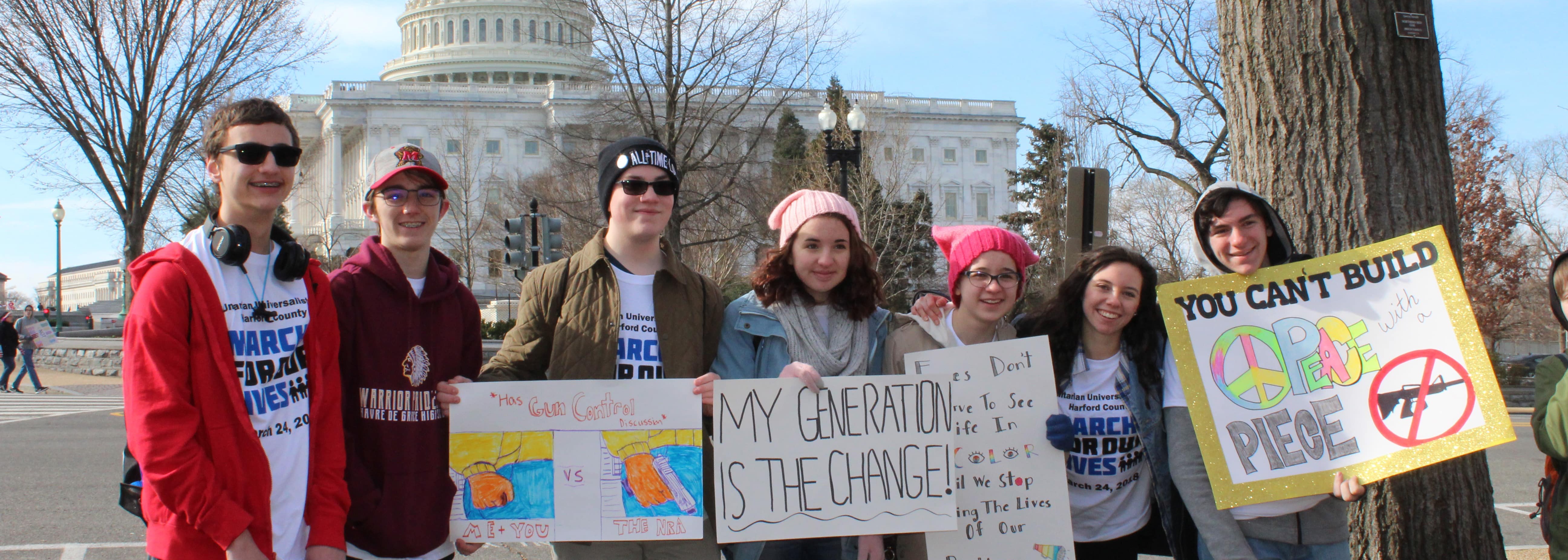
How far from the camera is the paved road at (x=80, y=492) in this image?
6871 millimetres

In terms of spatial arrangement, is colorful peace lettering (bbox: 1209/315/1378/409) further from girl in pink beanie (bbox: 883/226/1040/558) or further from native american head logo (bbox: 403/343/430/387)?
native american head logo (bbox: 403/343/430/387)

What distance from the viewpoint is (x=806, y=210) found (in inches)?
145

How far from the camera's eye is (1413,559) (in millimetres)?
4070

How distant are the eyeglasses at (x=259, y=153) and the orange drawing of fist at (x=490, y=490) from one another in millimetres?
1201

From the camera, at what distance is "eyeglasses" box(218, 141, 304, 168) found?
10.0 feet

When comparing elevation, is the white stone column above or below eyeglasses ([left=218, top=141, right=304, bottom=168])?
above

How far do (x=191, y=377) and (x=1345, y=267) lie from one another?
3592 millimetres

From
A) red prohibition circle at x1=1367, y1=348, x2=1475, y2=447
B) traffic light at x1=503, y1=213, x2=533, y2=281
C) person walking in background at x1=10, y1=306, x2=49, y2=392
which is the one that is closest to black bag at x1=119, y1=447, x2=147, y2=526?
red prohibition circle at x1=1367, y1=348, x2=1475, y2=447

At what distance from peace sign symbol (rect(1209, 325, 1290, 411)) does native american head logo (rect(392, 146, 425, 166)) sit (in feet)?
9.09

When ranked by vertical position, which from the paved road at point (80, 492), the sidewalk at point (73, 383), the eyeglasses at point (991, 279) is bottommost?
the paved road at point (80, 492)

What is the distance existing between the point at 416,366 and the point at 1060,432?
2157 mm

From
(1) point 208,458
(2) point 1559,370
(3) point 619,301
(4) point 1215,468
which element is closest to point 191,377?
(1) point 208,458

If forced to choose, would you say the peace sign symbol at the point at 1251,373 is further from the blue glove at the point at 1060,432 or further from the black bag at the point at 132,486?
the black bag at the point at 132,486

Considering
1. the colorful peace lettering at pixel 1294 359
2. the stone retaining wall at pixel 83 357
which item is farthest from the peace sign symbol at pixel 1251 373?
the stone retaining wall at pixel 83 357
